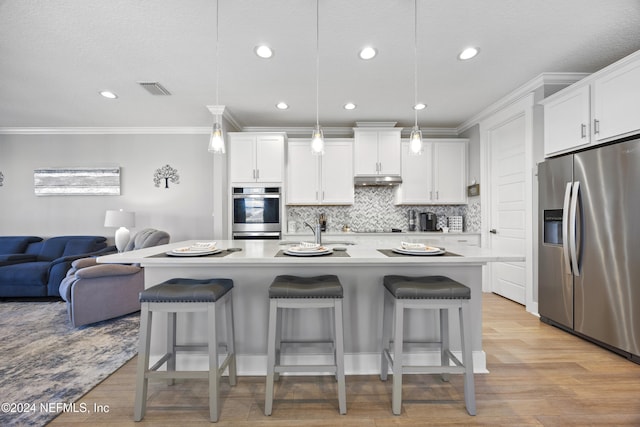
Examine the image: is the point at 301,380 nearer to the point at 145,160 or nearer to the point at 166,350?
the point at 166,350

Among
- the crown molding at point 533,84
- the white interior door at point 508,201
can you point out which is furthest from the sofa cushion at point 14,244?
the crown molding at point 533,84

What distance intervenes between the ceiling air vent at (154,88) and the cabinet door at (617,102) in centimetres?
420

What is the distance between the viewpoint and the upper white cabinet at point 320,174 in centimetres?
430

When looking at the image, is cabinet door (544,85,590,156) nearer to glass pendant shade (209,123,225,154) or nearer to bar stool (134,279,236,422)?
glass pendant shade (209,123,225,154)

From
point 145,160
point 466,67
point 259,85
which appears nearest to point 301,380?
point 259,85

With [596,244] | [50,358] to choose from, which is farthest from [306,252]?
[596,244]

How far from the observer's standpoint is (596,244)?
2.30 metres

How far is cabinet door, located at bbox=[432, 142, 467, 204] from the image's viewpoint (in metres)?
4.42

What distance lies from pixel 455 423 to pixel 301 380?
0.94m

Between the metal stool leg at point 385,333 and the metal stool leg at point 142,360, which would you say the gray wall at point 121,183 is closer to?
the metal stool leg at point 142,360

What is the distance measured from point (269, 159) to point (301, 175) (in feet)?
1.76

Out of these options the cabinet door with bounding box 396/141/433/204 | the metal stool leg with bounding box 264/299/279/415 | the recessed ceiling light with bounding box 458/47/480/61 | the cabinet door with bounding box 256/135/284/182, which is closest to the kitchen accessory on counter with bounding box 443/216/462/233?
the cabinet door with bounding box 396/141/433/204

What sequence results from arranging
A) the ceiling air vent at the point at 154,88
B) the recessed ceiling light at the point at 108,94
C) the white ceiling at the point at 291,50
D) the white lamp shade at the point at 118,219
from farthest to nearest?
the white lamp shade at the point at 118,219 < the recessed ceiling light at the point at 108,94 < the ceiling air vent at the point at 154,88 < the white ceiling at the point at 291,50

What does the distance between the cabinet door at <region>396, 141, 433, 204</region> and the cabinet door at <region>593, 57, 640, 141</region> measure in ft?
6.91
